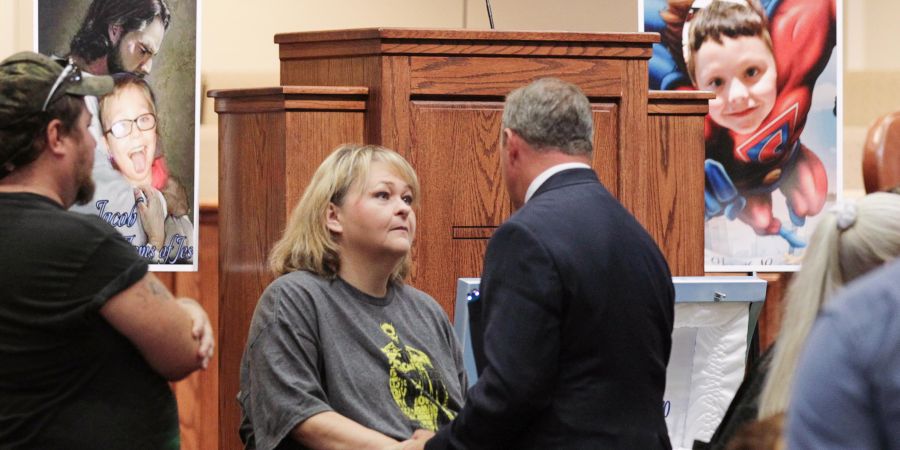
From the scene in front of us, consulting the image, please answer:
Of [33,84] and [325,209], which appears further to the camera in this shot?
[325,209]

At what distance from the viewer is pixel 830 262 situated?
5.27 feet

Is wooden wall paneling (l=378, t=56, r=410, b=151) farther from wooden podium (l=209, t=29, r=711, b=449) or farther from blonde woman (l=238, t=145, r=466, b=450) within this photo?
blonde woman (l=238, t=145, r=466, b=450)

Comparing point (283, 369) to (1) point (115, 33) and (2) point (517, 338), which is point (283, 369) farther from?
(1) point (115, 33)

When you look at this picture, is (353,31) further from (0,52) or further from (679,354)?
(0,52)

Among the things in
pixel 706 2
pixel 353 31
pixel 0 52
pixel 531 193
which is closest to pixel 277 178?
pixel 353 31

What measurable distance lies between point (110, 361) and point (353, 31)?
1434mm

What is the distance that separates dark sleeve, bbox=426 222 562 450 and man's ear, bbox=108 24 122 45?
8.40ft

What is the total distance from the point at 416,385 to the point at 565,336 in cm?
49

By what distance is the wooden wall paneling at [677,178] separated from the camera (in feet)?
11.6

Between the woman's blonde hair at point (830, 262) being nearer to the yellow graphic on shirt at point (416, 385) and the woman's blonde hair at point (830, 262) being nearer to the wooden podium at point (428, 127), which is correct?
the yellow graphic on shirt at point (416, 385)

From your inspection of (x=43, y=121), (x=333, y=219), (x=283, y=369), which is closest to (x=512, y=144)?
(x=333, y=219)

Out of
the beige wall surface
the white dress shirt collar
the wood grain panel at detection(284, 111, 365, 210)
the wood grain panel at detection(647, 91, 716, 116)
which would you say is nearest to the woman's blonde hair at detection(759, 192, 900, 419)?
the white dress shirt collar

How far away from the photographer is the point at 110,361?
2.02 m

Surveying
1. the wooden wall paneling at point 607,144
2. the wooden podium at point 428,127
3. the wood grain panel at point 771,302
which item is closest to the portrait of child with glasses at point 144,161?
the wooden podium at point 428,127
